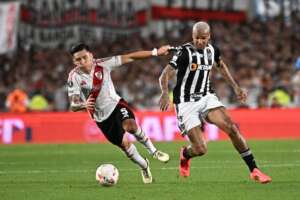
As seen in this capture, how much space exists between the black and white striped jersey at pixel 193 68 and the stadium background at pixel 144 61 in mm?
11055

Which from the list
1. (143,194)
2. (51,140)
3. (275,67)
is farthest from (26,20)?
(143,194)

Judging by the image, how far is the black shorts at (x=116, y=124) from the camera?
1226cm

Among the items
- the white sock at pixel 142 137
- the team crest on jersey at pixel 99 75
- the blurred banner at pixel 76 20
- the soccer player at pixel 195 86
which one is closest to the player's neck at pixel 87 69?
the team crest on jersey at pixel 99 75

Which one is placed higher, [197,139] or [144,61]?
[197,139]

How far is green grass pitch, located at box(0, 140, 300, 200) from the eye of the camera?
35.3 ft

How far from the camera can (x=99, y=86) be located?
40.3 ft

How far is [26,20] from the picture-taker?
2838 cm

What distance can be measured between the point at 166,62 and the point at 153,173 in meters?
13.6

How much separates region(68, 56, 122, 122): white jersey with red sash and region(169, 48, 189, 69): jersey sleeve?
0.82 metres

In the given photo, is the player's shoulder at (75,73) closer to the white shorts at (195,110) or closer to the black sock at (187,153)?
the white shorts at (195,110)

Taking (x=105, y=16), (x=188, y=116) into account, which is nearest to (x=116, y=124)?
(x=188, y=116)

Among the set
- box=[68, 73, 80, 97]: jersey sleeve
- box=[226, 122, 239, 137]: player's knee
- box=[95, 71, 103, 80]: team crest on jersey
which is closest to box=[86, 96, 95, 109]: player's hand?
box=[68, 73, 80, 97]: jersey sleeve

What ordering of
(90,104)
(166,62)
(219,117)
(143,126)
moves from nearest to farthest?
1. (90,104)
2. (219,117)
3. (143,126)
4. (166,62)

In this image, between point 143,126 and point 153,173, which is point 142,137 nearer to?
point 153,173
